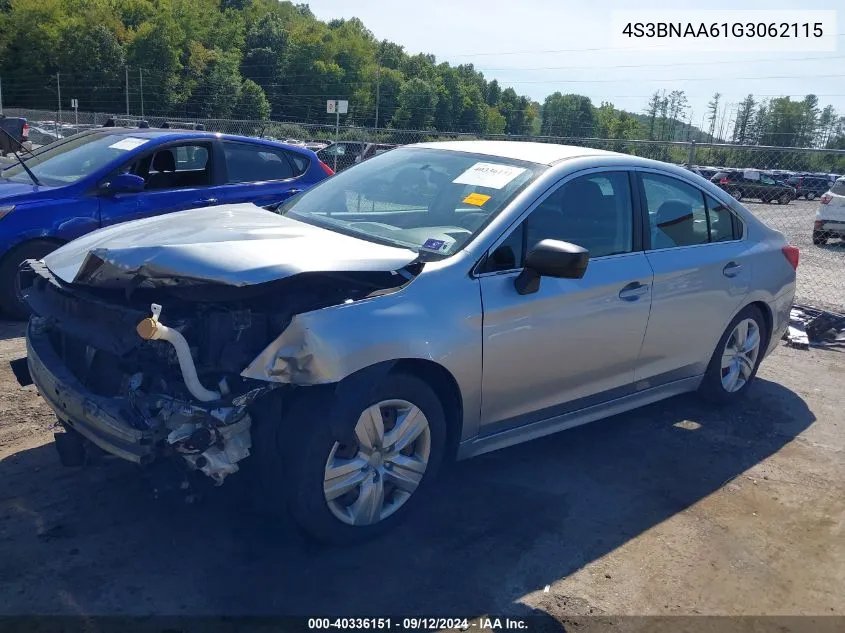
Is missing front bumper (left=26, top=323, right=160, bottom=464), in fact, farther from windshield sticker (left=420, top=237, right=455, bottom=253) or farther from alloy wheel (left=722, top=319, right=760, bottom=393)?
alloy wheel (left=722, top=319, right=760, bottom=393)

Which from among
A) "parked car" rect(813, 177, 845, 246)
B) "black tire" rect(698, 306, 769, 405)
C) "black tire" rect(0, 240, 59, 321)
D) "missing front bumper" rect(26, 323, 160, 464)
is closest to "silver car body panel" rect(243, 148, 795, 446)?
"black tire" rect(698, 306, 769, 405)

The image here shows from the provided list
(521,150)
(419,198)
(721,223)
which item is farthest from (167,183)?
(721,223)

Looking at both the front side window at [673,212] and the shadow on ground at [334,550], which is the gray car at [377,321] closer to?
the front side window at [673,212]

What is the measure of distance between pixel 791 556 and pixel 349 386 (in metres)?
2.28

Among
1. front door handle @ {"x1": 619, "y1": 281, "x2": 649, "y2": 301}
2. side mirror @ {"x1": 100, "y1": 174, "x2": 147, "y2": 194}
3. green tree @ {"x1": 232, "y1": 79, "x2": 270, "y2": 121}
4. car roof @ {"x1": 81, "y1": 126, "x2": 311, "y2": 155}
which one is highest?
green tree @ {"x1": 232, "y1": 79, "x2": 270, "y2": 121}

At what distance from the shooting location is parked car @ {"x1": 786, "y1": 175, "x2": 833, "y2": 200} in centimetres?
3206

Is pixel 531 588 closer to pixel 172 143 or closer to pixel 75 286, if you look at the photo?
pixel 75 286

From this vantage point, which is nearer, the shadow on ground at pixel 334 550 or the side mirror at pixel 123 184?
the shadow on ground at pixel 334 550

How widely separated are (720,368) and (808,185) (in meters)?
33.1

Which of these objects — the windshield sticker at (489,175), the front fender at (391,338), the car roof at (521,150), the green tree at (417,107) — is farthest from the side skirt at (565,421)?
the green tree at (417,107)

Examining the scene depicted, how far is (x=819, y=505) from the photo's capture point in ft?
13.9

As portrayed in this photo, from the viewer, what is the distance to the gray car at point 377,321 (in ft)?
10.1

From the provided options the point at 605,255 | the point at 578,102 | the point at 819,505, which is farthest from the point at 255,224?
the point at 578,102

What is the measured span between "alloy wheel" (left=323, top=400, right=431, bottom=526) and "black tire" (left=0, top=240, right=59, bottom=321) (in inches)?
160
